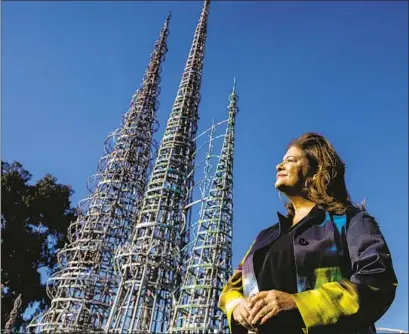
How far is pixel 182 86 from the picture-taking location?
23531 mm

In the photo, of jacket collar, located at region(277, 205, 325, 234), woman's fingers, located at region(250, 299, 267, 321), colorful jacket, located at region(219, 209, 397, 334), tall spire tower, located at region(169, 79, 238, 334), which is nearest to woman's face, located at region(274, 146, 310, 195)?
jacket collar, located at region(277, 205, 325, 234)

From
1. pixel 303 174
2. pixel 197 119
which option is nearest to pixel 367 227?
pixel 303 174

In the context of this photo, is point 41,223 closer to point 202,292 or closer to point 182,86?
point 182,86

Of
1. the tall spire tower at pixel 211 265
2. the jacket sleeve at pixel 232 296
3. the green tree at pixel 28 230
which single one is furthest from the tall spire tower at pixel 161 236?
the jacket sleeve at pixel 232 296

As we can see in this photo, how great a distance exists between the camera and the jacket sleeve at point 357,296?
149 centimetres

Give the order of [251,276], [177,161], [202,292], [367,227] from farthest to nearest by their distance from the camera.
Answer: [177,161]
[202,292]
[251,276]
[367,227]

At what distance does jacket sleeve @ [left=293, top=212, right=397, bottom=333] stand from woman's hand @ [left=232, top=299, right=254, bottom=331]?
0.63 feet

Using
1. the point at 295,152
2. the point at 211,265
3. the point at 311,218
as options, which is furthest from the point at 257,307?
the point at 211,265

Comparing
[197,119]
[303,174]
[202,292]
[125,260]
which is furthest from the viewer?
[197,119]

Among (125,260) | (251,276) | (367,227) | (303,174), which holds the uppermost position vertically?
(125,260)

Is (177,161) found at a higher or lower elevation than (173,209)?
higher

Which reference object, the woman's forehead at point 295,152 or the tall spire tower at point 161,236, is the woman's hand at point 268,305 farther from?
the tall spire tower at point 161,236

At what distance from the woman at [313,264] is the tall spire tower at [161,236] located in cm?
1560

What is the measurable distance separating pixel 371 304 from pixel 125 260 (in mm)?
18042
